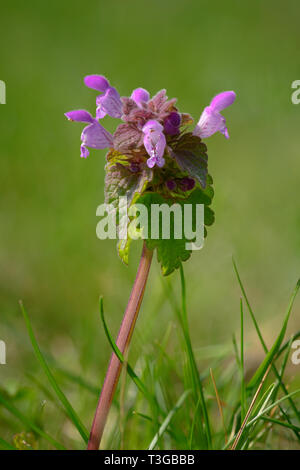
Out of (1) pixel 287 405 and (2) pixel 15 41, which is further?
(2) pixel 15 41

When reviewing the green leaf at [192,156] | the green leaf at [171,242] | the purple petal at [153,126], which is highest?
Result: the purple petal at [153,126]

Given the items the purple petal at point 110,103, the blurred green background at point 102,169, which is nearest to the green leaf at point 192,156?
the purple petal at point 110,103

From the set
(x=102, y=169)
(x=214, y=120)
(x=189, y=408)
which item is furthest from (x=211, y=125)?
(x=102, y=169)

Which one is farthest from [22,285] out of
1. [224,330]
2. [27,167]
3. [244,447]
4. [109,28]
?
[109,28]

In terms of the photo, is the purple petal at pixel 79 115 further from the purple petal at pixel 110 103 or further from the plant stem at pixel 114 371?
the plant stem at pixel 114 371

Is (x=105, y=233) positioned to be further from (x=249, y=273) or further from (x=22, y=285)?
(x=249, y=273)

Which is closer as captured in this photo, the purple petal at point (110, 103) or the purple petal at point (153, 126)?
the purple petal at point (153, 126)
